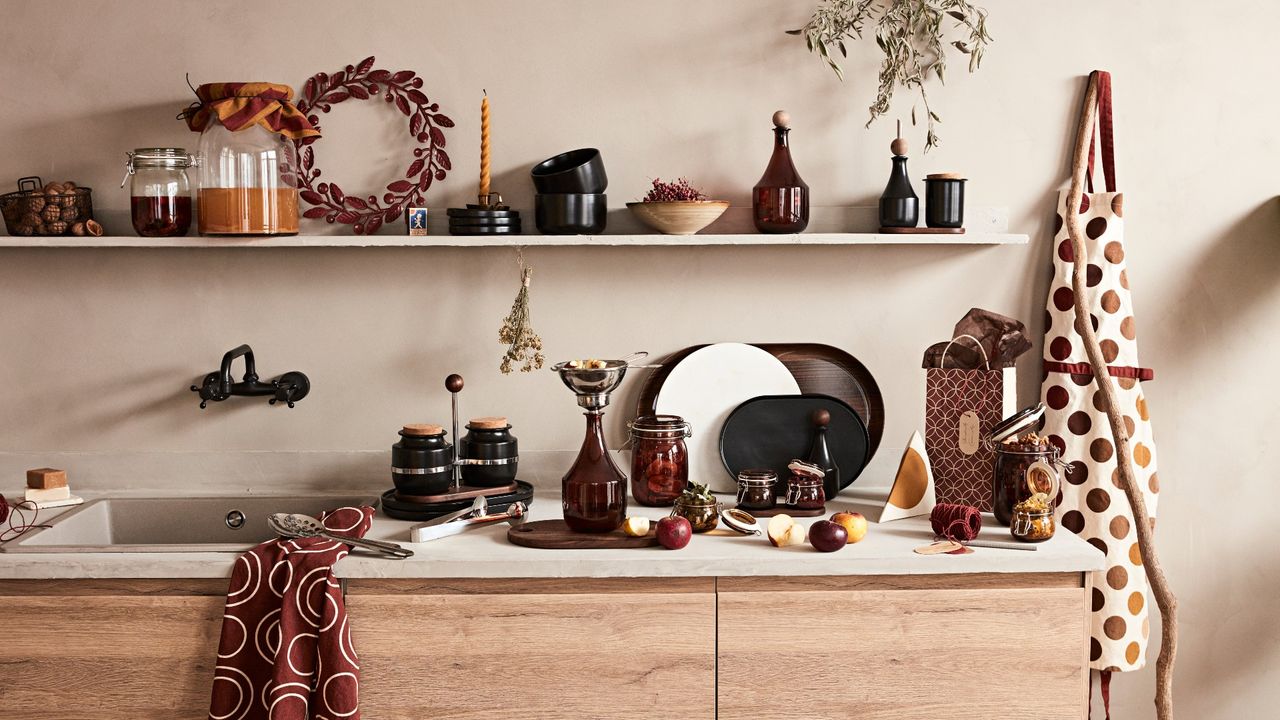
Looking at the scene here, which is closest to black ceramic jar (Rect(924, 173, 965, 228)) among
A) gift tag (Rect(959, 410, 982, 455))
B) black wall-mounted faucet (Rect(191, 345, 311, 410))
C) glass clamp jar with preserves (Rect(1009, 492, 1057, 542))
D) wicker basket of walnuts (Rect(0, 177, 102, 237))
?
gift tag (Rect(959, 410, 982, 455))

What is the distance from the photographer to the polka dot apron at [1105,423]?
220cm

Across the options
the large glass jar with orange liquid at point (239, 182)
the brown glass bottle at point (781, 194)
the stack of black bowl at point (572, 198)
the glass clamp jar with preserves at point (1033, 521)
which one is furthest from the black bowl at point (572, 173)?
the glass clamp jar with preserves at point (1033, 521)

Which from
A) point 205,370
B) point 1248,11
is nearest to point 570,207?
point 205,370

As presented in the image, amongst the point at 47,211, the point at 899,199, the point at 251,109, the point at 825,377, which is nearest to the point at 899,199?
the point at 899,199

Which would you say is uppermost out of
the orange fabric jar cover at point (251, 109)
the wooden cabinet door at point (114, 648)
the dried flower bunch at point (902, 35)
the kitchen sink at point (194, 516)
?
the dried flower bunch at point (902, 35)

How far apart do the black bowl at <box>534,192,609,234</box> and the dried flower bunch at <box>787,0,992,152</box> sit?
1.96 feet

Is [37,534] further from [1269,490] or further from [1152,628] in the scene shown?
[1269,490]

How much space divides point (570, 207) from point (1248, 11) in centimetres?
162

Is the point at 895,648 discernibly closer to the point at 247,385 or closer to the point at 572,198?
the point at 572,198

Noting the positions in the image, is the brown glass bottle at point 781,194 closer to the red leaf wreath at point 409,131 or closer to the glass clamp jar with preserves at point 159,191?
the red leaf wreath at point 409,131

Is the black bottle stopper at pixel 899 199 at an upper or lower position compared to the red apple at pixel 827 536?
upper

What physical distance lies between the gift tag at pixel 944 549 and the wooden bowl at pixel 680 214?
820 mm

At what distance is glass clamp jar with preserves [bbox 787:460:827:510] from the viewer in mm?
2043

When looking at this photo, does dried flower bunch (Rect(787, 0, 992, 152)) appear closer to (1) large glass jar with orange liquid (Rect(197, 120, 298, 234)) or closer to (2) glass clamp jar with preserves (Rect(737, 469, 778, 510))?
(2) glass clamp jar with preserves (Rect(737, 469, 778, 510))
